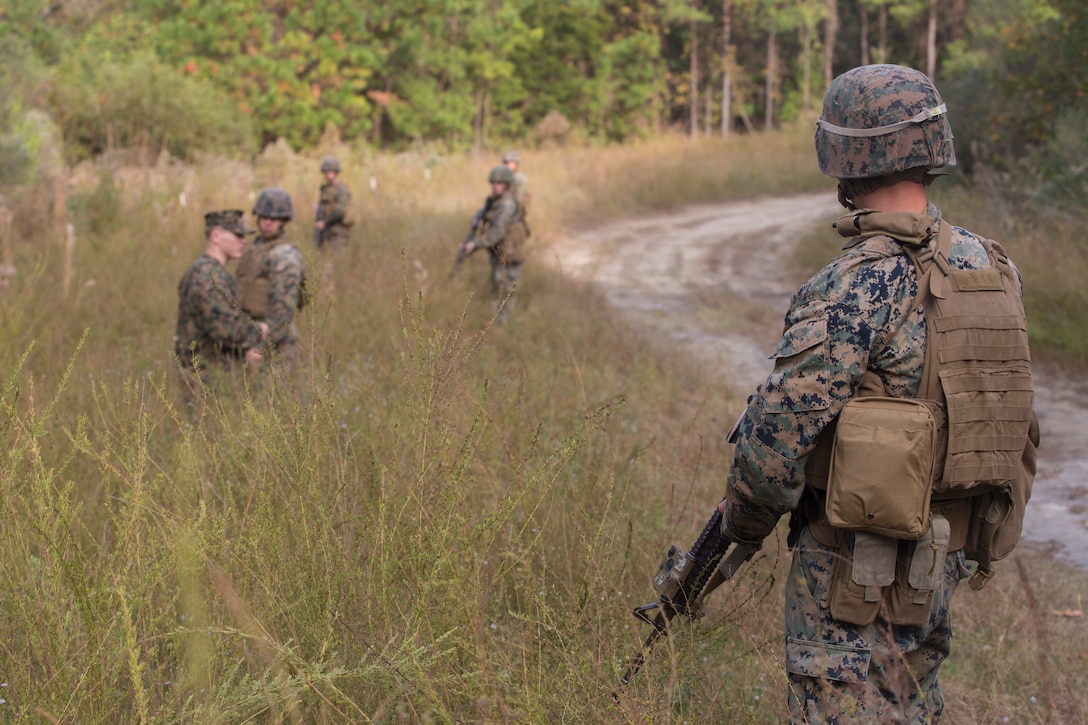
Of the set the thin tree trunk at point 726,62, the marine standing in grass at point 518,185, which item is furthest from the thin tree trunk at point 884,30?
the marine standing in grass at point 518,185

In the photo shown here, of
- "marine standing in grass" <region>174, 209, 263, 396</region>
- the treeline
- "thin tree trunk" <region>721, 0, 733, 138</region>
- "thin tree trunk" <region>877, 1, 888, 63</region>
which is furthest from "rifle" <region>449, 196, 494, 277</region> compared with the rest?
"thin tree trunk" <region>877, 1, 888, 63</region>

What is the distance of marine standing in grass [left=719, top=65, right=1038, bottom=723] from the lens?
206 cm

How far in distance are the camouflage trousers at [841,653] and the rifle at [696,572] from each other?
6.6 inches

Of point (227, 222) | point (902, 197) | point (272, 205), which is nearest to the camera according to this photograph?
point (902, 197)

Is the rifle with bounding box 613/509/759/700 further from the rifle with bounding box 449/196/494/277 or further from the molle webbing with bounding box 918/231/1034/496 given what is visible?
the rifle with bounding box 449/196/494/277

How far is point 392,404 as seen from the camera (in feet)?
13.3

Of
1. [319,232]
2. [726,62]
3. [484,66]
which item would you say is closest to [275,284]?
[319,232]

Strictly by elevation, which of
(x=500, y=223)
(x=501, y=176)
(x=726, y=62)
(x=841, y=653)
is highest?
(x=841, y=653)

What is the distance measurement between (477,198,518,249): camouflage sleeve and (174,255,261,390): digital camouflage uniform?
403cm

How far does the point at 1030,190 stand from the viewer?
1117cm

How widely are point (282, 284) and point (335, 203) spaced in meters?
4.77

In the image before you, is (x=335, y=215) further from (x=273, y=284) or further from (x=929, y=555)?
(x=929, y=555)

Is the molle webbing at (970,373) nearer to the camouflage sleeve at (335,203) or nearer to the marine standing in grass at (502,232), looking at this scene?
the marine standing in grass at (502,232)

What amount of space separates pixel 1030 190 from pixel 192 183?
947 cm
